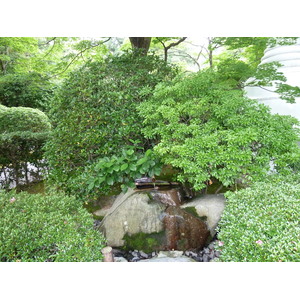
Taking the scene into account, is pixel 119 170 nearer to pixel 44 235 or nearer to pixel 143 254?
pixel 143 254

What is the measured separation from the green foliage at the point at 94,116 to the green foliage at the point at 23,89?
88.8 inches

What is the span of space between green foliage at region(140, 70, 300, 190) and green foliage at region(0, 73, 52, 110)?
12.9ft

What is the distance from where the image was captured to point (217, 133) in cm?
280

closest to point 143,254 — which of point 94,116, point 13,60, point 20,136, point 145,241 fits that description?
point 145,241

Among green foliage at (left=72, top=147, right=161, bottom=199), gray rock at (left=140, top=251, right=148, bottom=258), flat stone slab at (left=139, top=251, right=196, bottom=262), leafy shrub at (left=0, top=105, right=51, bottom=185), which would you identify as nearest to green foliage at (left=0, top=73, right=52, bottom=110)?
leafy shrub at (left=0, top=105, right=51, bottom=185)

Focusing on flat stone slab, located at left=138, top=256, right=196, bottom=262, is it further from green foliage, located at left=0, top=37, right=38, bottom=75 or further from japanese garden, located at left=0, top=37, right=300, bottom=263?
green foliage, located at left=0, top=37, right=38, bottom=75

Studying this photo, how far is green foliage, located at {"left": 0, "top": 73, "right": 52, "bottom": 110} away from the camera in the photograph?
18.6 feet

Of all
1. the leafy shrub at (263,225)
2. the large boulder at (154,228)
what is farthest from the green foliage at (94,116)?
the leafy shrub at (263,225)

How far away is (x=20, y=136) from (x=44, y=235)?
2.92 m

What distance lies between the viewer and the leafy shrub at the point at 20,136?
4.45m
